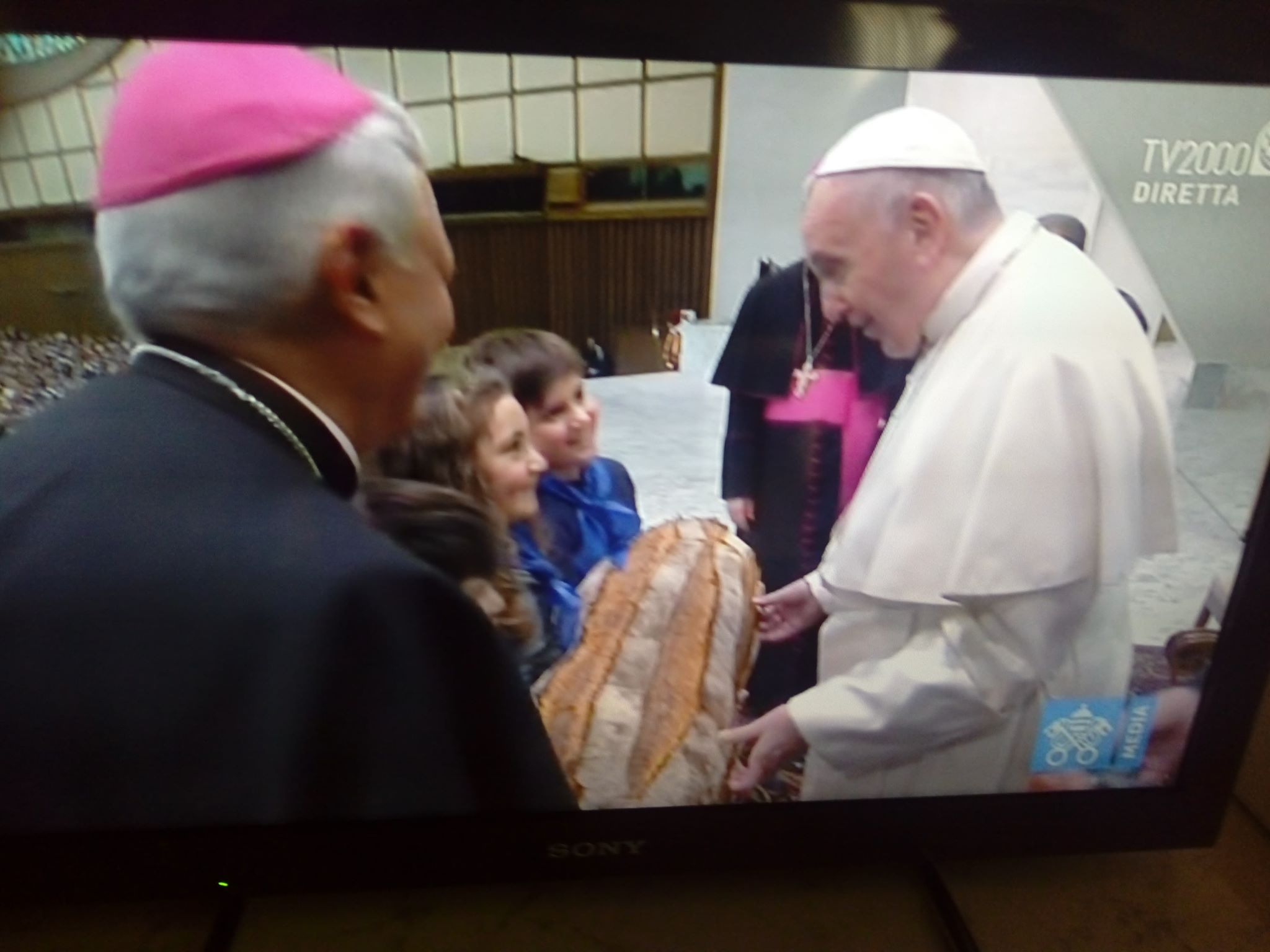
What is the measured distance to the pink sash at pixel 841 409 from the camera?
83 cm

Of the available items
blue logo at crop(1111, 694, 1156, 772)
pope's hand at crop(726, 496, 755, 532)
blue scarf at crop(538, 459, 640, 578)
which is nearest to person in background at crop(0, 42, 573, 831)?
blue scarf at crop(538, 459, 640, 578)

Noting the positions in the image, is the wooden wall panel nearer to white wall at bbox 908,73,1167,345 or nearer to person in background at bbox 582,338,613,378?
person in background at bbox 582,338,613,378

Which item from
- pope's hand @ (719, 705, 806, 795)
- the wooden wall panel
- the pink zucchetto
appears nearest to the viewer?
the pink zucchetto

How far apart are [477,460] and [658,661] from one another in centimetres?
27

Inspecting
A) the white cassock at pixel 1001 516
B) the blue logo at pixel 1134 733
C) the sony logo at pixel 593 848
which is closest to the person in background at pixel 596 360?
the white cassock at pixel 1001 516

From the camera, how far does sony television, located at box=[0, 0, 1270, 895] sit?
746 mm

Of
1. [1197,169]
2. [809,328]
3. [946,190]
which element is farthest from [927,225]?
[1197,169]

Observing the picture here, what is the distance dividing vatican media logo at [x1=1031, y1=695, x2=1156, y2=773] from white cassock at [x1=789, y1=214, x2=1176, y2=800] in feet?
0.08

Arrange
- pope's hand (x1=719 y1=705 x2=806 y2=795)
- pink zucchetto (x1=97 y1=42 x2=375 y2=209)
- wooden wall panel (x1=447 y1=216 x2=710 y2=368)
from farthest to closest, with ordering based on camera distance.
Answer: pope's hand (x1=719 y1=705 x2=806 y2=795) < wooden wall panel (x1=447 y1=216 x2=710 y2=368) < pink zucchetto (x1=97 y1=42 x2=375 y2=209)

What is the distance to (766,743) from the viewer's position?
3.09 feet

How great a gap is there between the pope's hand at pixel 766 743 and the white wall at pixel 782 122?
48 cm

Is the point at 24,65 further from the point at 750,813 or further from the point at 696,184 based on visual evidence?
the point at 750,813

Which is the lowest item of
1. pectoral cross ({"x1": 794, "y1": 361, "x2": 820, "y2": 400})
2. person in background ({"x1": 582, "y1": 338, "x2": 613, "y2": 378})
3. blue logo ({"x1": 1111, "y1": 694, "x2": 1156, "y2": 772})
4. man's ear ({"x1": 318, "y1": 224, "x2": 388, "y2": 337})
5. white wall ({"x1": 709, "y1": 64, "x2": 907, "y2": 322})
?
blue logo ({"x1": 1111, "y1": 694, "x2": 1156, "y2": 772})

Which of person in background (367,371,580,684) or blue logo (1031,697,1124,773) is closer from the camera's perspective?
person in background (367,371,580,684)
